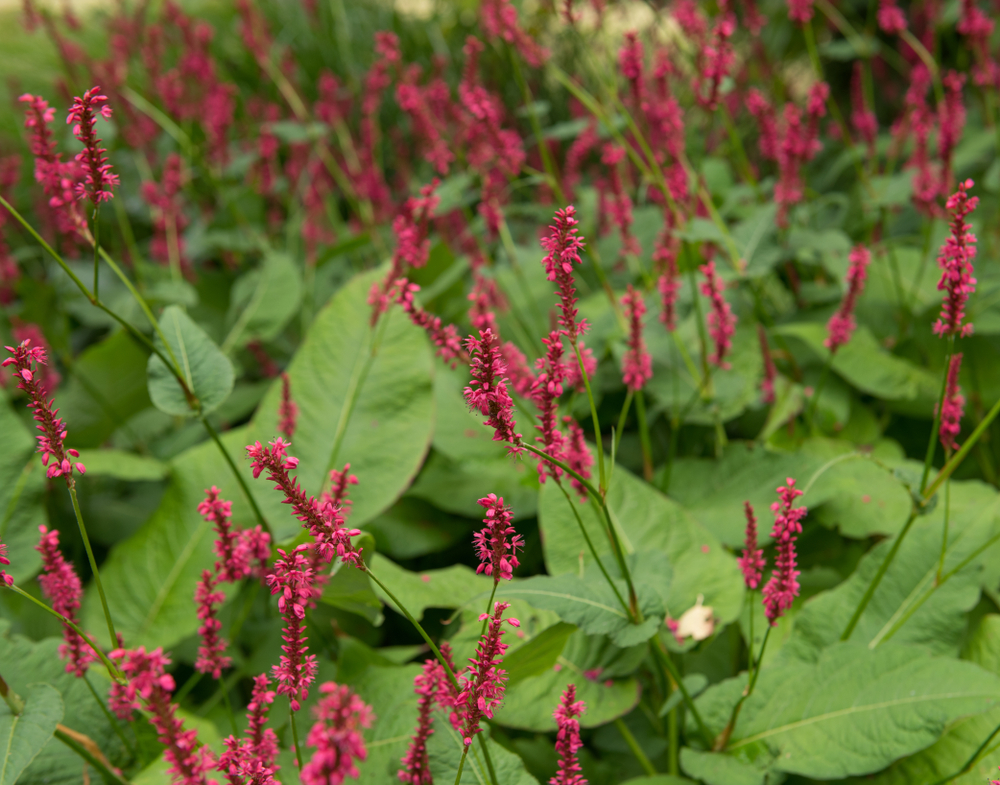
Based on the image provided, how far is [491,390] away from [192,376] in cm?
87

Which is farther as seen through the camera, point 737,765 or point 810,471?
point 810,471

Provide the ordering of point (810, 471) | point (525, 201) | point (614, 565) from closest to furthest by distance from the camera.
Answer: point (614, 565), point (810, 471), point (525, 201)

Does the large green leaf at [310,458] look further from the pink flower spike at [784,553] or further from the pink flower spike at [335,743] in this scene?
the pink flower spike at [335,743]

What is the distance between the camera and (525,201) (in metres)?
4.07

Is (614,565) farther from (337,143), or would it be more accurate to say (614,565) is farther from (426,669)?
(337,143)

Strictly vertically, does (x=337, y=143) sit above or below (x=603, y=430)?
above

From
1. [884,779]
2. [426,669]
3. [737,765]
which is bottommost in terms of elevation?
[884,779]

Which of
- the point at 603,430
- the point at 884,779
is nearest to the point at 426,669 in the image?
the point at 884,779

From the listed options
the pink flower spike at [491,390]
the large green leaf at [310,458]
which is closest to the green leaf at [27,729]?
the large green leaf at [310,458]

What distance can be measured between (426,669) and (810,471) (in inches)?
45.8

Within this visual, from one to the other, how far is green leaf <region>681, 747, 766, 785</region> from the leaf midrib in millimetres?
→ 54

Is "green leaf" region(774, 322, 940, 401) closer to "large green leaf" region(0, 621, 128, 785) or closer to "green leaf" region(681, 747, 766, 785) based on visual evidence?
"green leaf" region(681, 747, 766, 785)

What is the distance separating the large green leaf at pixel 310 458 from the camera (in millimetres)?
1944

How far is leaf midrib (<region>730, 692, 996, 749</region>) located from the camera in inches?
51.7
